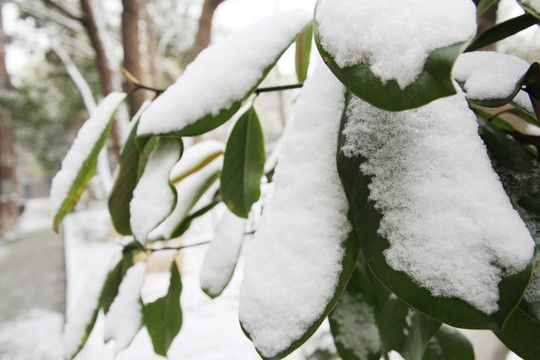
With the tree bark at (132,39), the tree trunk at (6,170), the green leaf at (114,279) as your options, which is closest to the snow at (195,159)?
the green leaf at (114,279)

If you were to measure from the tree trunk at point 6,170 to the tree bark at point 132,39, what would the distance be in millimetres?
5956

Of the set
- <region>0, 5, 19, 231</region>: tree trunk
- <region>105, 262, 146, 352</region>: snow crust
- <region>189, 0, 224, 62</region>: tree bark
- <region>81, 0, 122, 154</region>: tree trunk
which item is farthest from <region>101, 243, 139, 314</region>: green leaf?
<region>0, 5, 19, 231</region>: tree trunk

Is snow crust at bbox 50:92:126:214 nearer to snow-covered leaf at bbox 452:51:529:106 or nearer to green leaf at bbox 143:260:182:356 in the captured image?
green leaf at bbox 143:260:182:356

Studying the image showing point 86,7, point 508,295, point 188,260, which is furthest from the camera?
point 188,260

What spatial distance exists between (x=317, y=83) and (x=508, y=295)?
152mm

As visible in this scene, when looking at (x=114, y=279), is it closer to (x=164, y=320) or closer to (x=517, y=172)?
(x=164, y=320)

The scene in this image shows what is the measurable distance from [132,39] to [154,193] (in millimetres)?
2110

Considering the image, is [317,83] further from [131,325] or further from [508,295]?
[131,325]

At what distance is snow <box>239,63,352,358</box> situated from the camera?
7.1 inches

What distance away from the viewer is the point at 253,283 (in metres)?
0.19

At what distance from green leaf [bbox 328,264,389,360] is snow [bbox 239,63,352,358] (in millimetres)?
204

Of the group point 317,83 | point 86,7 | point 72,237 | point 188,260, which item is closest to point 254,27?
point 317,83

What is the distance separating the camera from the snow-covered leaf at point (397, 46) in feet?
0.45

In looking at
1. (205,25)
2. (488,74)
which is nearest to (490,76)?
(488,74)
